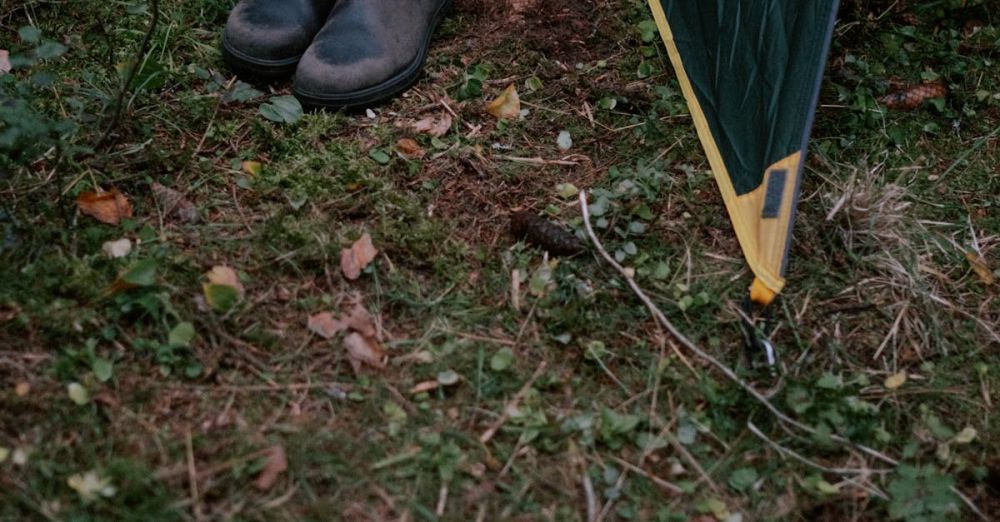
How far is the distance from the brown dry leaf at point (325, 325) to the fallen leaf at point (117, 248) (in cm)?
35

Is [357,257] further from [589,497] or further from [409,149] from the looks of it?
[589,497]

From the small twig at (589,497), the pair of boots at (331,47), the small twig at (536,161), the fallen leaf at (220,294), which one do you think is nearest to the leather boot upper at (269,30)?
the pair of boots at (331,47)

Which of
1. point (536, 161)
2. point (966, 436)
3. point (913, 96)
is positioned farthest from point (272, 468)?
point (913, 96)

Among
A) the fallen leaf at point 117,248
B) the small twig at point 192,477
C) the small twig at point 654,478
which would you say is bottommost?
the small twig at point 654,478

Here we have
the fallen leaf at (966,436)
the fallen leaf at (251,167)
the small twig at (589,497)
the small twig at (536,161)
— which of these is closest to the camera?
the small twig at (589,497)

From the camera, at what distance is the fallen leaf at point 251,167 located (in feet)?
5.50

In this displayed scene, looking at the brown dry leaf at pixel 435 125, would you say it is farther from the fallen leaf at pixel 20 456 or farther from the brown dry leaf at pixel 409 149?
the fallen leaf at pixel 20 456

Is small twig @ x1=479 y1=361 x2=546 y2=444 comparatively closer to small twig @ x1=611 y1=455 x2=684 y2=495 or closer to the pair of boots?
small twig @ x1=611 y1=455 x2=684 y2=495

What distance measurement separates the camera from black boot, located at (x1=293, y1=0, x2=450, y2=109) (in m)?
1.81

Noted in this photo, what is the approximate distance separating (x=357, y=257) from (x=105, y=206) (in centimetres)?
46

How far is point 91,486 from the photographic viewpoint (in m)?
1.13

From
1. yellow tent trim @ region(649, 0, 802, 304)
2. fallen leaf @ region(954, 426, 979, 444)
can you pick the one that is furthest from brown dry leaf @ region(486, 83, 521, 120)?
fallen leaf @ region(954, 426, 979, 444)

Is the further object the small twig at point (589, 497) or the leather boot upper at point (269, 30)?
the leather boot upper at point (269, 30)

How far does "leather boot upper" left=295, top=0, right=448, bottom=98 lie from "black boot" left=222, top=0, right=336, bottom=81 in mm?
47
